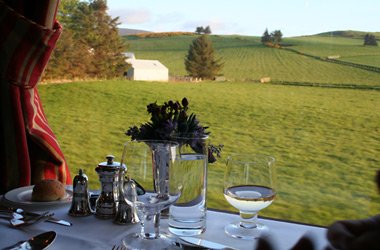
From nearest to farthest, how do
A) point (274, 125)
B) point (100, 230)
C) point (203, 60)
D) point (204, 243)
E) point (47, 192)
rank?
1. point (204, 243)
2. point (100, 230)
3. point (47, 192)
4. point (203, 60)
5. point (274, 125)

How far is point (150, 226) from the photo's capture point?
80 cm

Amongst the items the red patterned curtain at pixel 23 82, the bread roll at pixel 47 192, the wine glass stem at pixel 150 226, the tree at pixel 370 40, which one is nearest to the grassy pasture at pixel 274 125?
the tree at pixel 370 40

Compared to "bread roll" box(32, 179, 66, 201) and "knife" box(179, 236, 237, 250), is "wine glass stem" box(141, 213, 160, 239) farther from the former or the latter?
"bread roll" box(32, 179, 66, 201)

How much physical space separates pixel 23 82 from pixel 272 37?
1.97m

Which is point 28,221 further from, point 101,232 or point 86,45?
point 86,45

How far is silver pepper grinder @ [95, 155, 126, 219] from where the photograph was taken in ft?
2.97

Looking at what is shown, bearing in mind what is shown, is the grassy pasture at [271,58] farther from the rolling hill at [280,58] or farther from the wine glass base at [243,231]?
Result: the wine glass base at [243,231]

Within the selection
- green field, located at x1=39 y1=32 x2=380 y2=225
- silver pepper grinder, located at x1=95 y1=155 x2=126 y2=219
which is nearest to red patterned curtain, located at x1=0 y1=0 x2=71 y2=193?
silver pepper grinder, located at x1=95 y1=155 x2=126 y2=219

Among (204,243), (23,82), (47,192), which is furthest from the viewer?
(23,82)

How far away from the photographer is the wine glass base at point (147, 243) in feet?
2.40

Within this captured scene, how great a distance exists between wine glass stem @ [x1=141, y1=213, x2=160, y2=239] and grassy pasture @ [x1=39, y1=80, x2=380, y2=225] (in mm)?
2087

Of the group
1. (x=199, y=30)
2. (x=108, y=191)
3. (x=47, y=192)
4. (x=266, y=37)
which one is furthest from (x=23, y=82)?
(x=266, y=37)

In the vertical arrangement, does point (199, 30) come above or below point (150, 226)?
above

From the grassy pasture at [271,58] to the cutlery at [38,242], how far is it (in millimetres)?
2366
